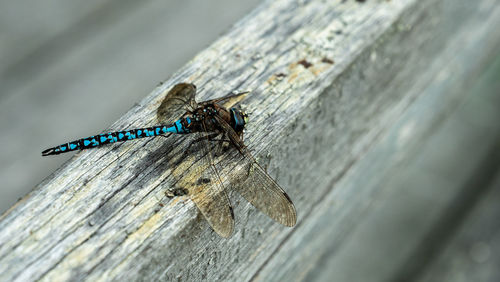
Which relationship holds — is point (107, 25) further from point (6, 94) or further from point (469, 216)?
point (469, 216)

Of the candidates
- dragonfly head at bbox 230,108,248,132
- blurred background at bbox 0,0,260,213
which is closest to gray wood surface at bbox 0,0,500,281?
dragonfly head at bbox 230,108,248,132

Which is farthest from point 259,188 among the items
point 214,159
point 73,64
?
point 73,64

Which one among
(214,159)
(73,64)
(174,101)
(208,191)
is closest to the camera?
(208,191)

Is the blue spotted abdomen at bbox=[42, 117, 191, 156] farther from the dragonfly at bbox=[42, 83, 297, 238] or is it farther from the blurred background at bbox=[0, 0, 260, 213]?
the blurred background at bbox=[0, 0, 260, 213]

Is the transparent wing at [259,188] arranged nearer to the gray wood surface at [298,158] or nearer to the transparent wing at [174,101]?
the gray wood surface at [298,158]

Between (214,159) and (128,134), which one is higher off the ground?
(128,134)

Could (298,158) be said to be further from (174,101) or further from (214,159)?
(174,101)

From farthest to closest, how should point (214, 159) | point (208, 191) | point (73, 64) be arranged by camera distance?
1. point (73, 64)
2. point (214, 159)
3. point (208, 191)

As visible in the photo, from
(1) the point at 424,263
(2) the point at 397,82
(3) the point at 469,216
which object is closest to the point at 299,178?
(2) the point at 397,82
